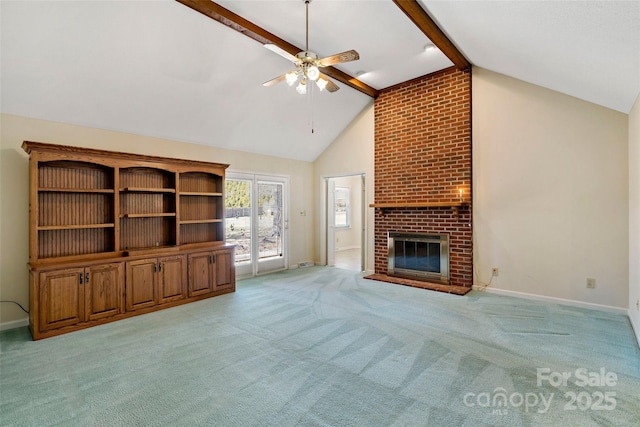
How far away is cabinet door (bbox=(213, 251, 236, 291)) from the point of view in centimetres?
478

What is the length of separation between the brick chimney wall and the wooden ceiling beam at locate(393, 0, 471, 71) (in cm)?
69

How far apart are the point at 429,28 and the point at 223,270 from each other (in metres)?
4.37

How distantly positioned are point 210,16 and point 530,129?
14.6ft

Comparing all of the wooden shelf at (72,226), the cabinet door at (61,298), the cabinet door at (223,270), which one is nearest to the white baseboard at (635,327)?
the cabinet door at (223,270)

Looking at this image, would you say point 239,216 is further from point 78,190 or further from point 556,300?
point 556,300

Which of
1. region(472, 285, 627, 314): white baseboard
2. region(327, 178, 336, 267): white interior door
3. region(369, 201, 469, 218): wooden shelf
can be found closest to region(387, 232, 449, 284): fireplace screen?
region(369, 201, 469, 218): wooden shelf

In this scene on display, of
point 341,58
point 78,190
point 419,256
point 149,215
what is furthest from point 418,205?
point 78,190

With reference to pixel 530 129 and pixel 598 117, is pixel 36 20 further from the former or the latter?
pixel 598 117

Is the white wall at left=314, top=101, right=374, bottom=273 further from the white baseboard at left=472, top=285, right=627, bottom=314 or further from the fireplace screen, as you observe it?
the white baseboard at left=472, top=285, right=627, bottom=314

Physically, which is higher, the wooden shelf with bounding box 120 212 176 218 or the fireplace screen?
the wooden shelf with bounding box 120 212 176 218

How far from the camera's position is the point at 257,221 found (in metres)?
6.12

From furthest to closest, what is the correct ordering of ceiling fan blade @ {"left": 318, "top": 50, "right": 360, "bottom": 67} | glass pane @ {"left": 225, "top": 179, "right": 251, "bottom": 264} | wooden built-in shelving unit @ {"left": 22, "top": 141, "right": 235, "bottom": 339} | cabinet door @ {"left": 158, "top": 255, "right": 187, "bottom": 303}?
glass pane @ {"left": 225, "top": 179, "right": 251, "bottom": 264}, cabinet door @ {"left": 158, "top": 255, "right": 187, "bottom": 303}, wooden built-in shelving unit @ {"left": 22, "top": 141, "right": 235, "bottom": 339}, ceiling fan blade @ {"left": 318, "top": 50, "right": 360, "bottom": 67}

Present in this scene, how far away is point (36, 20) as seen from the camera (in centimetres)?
282

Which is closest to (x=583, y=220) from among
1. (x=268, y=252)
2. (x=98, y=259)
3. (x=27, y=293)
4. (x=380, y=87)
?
(x=380, y=87)
